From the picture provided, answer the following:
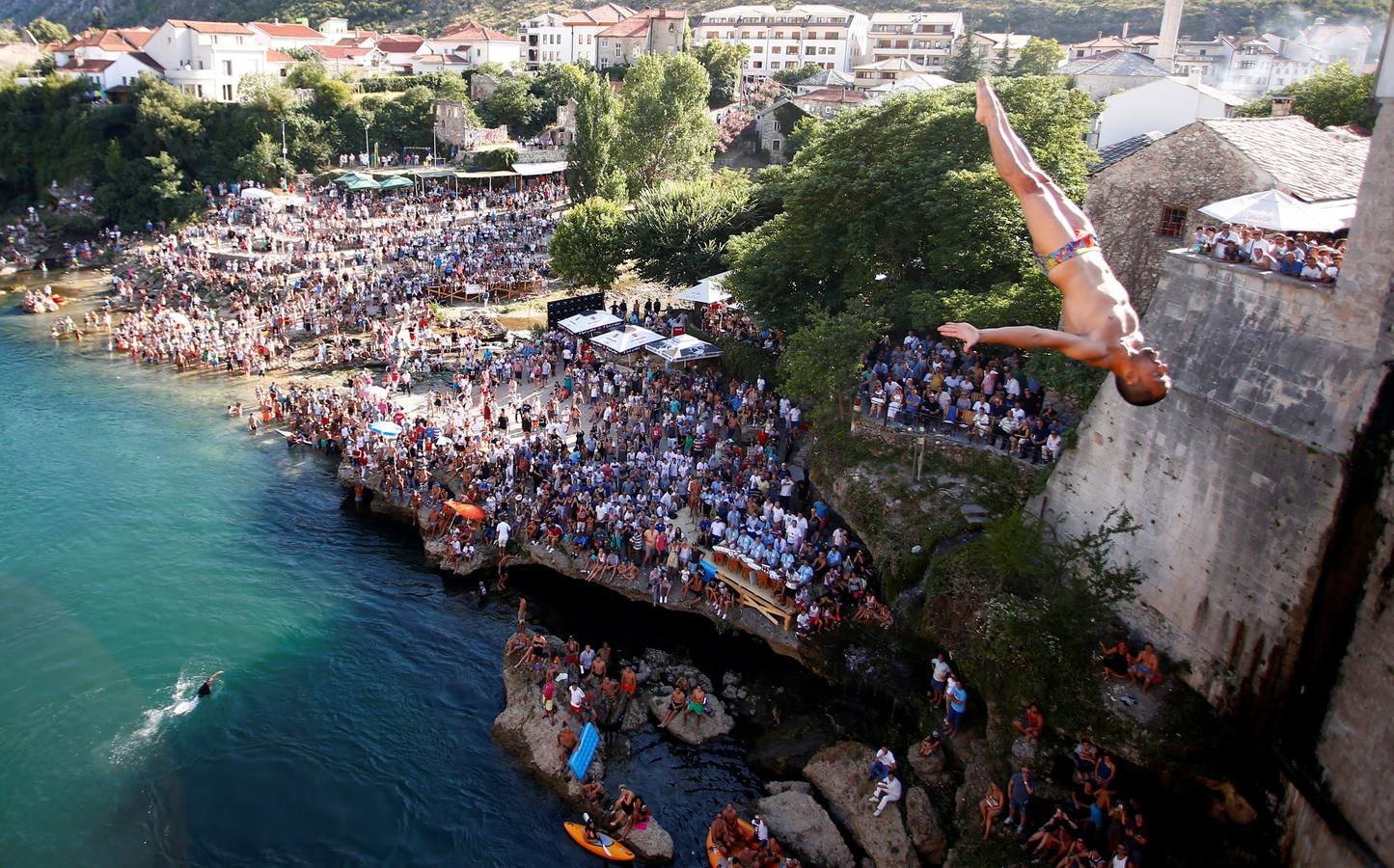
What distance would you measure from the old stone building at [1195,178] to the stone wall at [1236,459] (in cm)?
535

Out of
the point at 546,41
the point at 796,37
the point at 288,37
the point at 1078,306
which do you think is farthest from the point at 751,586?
the point at 546,41

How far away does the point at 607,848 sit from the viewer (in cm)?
1655

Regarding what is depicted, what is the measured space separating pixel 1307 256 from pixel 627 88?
49.3 meters

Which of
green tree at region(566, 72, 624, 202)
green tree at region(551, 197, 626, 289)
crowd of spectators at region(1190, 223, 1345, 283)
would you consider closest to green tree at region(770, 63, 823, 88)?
green tree at region(566, 72, 624, 202)

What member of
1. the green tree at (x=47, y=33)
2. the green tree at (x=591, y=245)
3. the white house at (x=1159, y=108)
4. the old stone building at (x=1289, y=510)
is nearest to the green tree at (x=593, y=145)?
the green tree at (x=591, y=245)

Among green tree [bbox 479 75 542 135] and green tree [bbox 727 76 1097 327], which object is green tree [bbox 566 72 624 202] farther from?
green tree [bbox 727 76 1097 327]

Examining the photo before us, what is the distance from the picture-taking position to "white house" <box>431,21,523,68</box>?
279 feet

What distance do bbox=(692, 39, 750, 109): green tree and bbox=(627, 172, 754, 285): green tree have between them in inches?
1723

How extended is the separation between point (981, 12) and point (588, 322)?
327ft

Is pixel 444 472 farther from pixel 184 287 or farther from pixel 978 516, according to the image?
pixel 184 287

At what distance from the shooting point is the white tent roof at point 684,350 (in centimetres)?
3194

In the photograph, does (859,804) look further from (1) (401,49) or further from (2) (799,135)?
(1) (401,49)

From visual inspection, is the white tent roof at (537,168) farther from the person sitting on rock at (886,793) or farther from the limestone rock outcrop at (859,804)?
the person sitting on rock at (886,793)

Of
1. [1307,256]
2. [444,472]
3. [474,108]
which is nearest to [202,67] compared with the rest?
[474,108]
